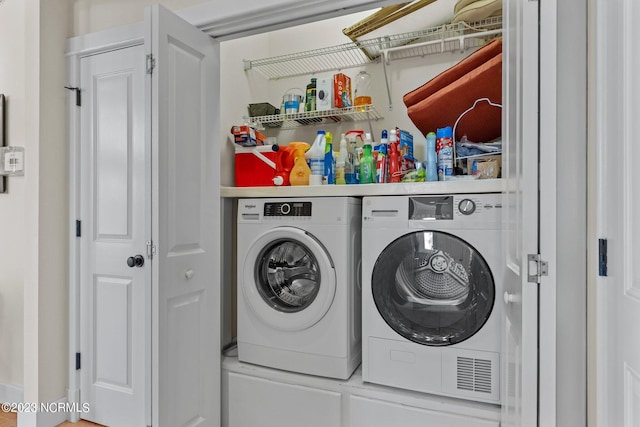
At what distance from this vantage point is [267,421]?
1.89 m

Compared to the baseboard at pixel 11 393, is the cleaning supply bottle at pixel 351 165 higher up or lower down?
higher up

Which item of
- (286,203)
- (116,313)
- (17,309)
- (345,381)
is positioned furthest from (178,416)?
(17,309)

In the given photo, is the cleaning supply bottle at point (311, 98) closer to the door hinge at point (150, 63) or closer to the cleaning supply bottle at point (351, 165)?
the cleaning supply bottle at point (351, 165)

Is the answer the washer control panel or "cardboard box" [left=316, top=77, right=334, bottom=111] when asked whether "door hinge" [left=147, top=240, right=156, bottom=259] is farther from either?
"cardboard box" [left=316, top=77, right=334, bottom=111]

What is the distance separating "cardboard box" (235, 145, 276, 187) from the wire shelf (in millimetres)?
329

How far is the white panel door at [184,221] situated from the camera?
5.09 ft

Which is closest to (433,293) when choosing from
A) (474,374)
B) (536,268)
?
(474,374)

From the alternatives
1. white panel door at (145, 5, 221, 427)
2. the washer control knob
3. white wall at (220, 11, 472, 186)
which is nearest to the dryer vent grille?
the washer control knob

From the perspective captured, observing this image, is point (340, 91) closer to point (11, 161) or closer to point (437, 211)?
point (437, 211)

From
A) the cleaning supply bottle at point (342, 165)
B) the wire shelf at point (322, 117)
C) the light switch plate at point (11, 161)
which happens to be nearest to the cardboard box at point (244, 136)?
the wire shelf at point (322, 117)

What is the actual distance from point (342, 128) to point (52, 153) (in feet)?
5.65
